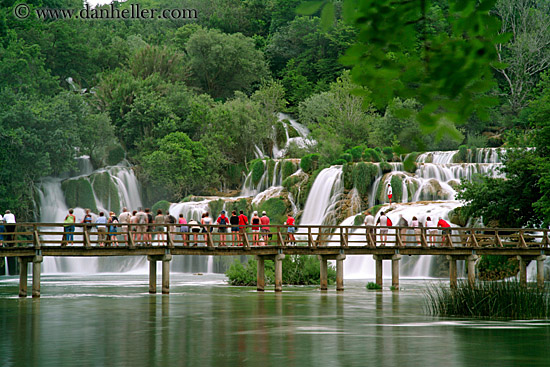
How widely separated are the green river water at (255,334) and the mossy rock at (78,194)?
115ft

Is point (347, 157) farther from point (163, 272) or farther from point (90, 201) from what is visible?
point (163, 272)

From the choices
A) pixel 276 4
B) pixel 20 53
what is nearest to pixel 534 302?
pixel 20 53

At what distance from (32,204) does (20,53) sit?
1168cm

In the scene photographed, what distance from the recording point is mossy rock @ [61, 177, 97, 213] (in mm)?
61750

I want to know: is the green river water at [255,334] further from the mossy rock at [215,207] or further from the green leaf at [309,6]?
the mossy rock at [215,207]

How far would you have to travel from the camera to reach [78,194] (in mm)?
62094

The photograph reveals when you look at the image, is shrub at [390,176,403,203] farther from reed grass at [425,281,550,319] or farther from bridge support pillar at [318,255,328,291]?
reed grass at [425,281,550,319]

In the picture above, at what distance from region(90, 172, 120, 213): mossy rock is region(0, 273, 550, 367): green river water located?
3568 centimetres

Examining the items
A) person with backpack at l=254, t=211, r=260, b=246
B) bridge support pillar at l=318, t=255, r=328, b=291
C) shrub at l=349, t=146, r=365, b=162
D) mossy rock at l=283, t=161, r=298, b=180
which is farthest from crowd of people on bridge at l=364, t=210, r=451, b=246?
mossy rock at l=283, t=161, r=298, b=180

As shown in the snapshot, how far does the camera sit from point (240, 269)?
38.3 m

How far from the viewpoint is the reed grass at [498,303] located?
2036 centimetres

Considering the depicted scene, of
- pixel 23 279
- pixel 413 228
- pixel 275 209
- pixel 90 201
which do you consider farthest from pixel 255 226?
pixel 90 201

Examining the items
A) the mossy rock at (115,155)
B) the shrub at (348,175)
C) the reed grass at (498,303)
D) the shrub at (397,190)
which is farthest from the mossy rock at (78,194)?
the reed grass at (498,303)

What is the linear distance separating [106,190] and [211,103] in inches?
655
